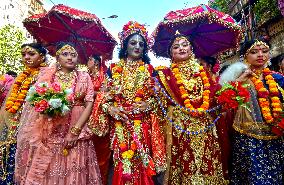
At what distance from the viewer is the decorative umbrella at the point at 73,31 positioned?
15.1ft

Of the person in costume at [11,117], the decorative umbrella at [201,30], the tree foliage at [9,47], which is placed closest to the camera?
the decorative umbrella at [201,30]

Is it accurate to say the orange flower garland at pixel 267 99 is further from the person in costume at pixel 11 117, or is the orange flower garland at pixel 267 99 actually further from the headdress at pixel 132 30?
the person in costume at pixel 11 117

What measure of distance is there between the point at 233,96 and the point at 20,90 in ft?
10.3

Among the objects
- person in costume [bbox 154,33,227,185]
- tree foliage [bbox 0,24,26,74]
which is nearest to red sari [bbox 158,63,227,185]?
person in costume [bbox 154,33,227,185]

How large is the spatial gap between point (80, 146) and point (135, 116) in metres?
0.83

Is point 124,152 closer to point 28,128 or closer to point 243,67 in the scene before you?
point 28,128

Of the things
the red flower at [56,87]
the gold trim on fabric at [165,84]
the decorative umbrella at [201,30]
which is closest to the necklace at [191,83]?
the gold trim on fabric at [165,84]

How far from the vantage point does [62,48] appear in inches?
177

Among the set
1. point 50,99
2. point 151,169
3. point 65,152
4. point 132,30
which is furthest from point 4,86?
point 151,169

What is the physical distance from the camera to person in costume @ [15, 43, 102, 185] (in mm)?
4020

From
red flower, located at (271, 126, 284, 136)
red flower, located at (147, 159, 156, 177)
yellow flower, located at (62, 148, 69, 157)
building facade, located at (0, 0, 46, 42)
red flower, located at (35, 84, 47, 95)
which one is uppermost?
building facade, located at (0, 0, 46, 42)

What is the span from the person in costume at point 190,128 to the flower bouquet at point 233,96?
1.10 ft

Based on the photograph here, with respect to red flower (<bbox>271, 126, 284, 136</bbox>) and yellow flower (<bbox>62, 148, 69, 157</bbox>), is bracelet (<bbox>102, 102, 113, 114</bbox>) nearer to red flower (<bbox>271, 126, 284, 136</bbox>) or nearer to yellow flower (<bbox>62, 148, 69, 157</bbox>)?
yellow flower (<bbox>62, 148, 69, 157</bbox>)

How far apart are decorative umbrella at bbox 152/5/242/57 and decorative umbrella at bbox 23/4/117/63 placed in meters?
0.80
